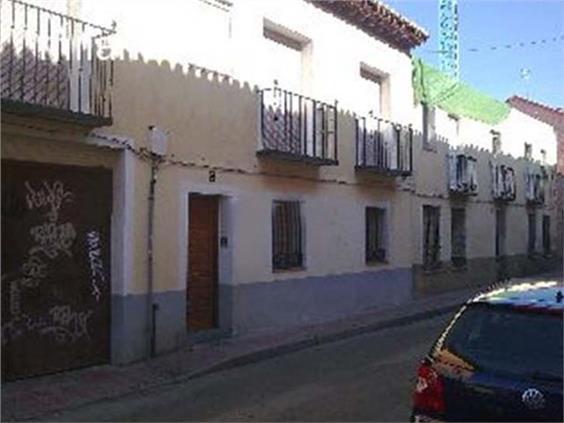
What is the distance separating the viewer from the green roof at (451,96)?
19.6m

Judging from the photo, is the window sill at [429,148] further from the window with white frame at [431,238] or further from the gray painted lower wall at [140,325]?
the gray painted lower wall at [140,325]

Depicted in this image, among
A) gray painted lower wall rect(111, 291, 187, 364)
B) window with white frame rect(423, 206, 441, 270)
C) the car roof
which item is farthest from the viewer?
window with white frame rect(423, 206, 441, 270)

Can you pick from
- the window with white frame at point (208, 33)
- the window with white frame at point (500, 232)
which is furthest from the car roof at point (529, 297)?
the window with white frame at point (500, 232)

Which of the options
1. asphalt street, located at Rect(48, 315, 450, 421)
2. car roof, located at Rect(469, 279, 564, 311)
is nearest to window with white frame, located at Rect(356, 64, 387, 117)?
asphalt street, located at Rect(48, 315, 450, 421)

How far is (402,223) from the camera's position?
712 inches

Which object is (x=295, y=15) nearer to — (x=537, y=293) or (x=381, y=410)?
(x=381, y=410)

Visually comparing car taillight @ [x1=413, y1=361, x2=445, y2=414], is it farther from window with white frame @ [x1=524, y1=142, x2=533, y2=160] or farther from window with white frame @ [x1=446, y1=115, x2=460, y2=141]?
window with white frame @ [x1=524, y1=142, x2=533, y2=160]

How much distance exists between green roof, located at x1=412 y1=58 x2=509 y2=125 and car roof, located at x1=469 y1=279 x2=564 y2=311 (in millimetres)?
14038

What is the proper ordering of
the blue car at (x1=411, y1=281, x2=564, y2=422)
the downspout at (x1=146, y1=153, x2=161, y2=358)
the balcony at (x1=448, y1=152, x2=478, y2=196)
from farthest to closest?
the balcony at (x1=448, y1=152, x2=478, y2=196), the downspout at (x1=146, y1=153, x2=161, y2=358), the blue car at (x1=411, y1=281, x2=564, y2=422)

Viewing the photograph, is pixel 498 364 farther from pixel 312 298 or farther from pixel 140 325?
pixel 312 298

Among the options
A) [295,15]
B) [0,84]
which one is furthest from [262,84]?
[0,84]

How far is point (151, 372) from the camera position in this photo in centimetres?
977

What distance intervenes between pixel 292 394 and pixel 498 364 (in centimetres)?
418

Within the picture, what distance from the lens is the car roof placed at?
16.6 ft
